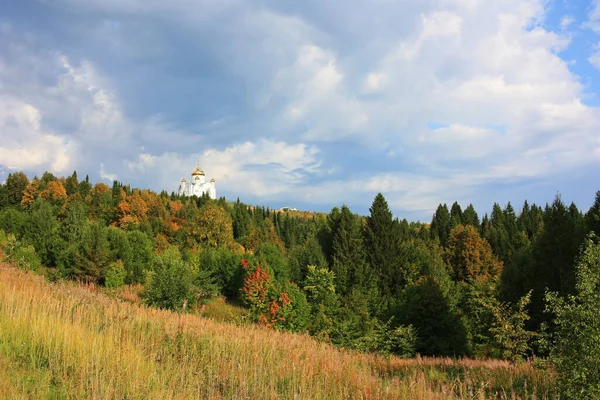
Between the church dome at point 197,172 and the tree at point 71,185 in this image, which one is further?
the church dome at point 197,172

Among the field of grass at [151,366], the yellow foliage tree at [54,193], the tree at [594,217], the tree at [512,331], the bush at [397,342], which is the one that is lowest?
the bush at [397,342]

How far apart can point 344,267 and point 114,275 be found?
91.7 feet

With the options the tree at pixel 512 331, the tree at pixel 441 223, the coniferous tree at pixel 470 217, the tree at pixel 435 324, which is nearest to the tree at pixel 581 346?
the tree at pixel 512 331

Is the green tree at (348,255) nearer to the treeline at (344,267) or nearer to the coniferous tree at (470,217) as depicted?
the treeline at (344,267)

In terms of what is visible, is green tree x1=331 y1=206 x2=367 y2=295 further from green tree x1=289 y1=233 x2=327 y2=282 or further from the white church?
the white church

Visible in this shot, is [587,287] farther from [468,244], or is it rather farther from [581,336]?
[468,244]

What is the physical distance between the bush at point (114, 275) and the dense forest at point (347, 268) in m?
0.16

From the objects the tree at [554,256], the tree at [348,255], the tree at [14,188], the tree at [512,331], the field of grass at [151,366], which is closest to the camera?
the field of grass at [151,366]

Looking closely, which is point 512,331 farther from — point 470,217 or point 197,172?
point 197,172

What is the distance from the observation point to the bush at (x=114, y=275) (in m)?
46.1

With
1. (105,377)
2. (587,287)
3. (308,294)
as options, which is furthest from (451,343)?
(105,377)

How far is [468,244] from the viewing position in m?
67.0

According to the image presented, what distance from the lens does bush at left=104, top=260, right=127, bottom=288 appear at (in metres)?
46.1

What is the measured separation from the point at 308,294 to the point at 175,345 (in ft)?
133
